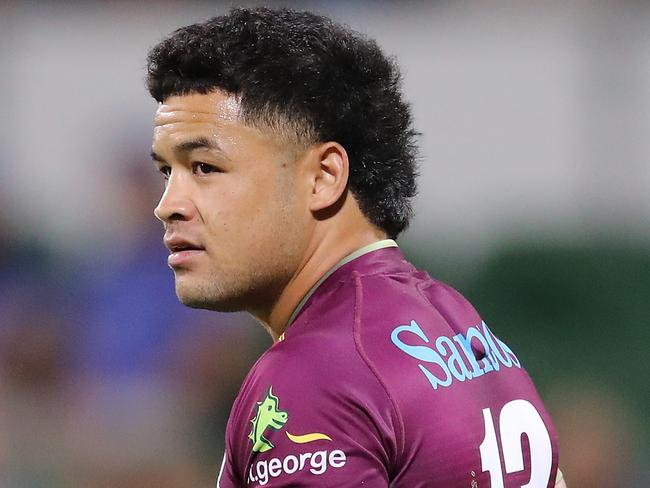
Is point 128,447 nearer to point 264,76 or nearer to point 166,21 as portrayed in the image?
point 166,21

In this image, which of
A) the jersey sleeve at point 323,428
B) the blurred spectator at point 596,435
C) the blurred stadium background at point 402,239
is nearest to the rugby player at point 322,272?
the jersey sleeve at point 323,428

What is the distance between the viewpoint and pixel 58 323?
6672 millimetres

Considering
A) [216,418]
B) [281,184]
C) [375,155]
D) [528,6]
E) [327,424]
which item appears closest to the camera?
[327,424]

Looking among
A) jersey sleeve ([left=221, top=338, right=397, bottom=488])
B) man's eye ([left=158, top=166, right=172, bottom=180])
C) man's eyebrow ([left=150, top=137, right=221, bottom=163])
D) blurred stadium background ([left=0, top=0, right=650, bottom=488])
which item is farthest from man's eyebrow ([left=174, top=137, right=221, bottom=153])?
blurred stadium background ([left=0, top=0, right=650, bottom=488])

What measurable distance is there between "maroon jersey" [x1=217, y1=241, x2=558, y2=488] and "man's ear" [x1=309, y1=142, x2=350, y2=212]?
16 cm

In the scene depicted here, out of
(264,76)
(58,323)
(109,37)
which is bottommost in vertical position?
(58,323)

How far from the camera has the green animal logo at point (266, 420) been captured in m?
2.21

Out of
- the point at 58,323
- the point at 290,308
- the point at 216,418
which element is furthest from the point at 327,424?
the point at 58,323

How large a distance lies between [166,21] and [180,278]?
4.70 metres

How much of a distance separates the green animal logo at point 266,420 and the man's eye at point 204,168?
0.60 meters

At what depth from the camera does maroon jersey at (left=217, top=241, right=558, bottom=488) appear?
218 cm

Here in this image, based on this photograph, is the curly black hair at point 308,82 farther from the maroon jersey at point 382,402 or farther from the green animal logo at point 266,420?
the green animal logo at point 266,420

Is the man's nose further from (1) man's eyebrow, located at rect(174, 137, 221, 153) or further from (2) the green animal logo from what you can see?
A: (2) the green animal logo

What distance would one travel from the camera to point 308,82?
8.93 feet
